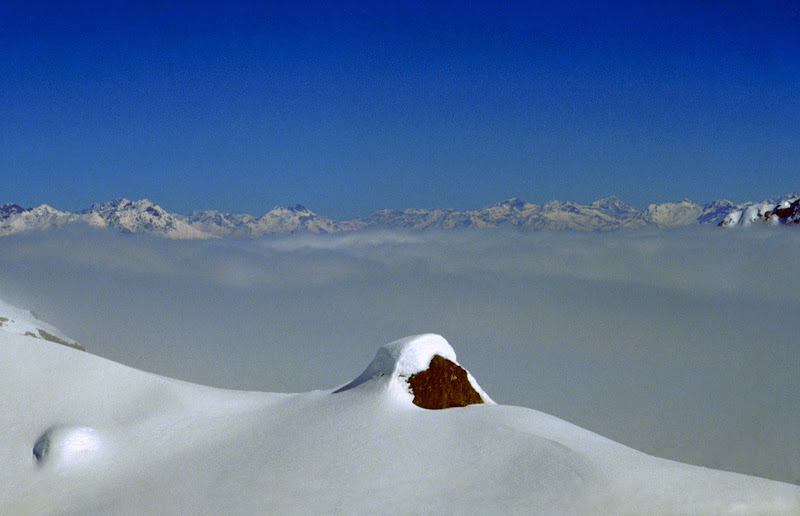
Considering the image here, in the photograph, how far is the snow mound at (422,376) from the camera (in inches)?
1289

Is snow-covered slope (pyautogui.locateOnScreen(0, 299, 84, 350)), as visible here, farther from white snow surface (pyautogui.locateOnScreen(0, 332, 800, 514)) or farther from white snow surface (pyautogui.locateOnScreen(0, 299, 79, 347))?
white snow surface (pyautogui.locateOnScreen(0, 332, 800, 514))

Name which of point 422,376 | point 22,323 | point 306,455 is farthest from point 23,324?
point 306,455

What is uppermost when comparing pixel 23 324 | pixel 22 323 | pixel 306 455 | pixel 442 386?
pixel 22 323

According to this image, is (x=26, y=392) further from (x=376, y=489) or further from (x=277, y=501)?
(x=376, y=489)

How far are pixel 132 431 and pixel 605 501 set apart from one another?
74.8 ft

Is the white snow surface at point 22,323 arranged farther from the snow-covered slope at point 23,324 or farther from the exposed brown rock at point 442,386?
the exposed brown rock at point 442,386

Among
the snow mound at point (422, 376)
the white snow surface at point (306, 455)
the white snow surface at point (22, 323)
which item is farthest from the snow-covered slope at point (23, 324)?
the snow mound at point (422, 376)

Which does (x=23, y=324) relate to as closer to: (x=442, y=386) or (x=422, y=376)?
(x=422, y=376)

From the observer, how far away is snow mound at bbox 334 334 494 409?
107 ft

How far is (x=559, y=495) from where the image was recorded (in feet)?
65.5

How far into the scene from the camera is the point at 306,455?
26062 millimetres

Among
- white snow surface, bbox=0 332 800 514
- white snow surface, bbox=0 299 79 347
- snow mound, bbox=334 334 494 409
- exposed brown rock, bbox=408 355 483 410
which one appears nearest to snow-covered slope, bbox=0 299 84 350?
white snow surface, bbox=0 299 79 347

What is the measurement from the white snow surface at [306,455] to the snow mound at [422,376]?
123 mm

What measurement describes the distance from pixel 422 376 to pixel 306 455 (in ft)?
29.9
